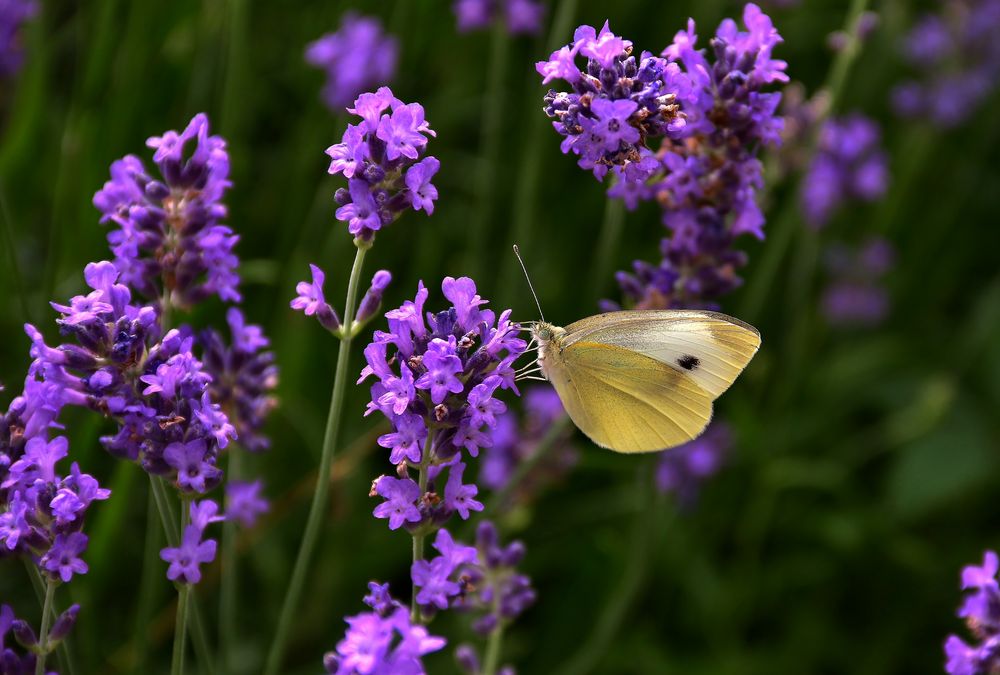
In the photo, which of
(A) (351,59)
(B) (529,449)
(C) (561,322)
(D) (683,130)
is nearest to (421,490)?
(D) (683,130)

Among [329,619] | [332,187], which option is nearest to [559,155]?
[332,187]

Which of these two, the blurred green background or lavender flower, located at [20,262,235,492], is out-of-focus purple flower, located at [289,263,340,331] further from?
the blurred green background

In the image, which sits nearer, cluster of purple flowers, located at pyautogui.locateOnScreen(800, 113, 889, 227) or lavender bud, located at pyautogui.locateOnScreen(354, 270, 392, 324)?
lavender bud, located at pyautogui.locateOnScreen(354, 270, 392, 324)

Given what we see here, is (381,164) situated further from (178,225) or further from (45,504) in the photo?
(45,504)

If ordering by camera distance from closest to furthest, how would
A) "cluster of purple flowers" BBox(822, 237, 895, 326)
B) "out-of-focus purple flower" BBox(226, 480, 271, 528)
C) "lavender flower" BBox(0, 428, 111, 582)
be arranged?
"lavender flower" BBox(0, 428, 111, 582) → "out-of-focus purple flower" BBox(226, 480, 271, 528) → "cluster of purple flowers" BBox(822, 237, 895, 326)

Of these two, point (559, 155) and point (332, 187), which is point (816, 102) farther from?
point (332, 187)

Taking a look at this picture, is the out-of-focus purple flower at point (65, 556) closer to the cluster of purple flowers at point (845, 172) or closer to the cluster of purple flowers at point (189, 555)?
the cluster of purple flowers at point (189, 555)

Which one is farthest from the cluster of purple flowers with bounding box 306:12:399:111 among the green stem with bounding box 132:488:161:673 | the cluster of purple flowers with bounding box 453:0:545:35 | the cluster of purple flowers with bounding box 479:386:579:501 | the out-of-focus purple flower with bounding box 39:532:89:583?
the out-of-focus purple flower with bounding box 39:532:89:583
